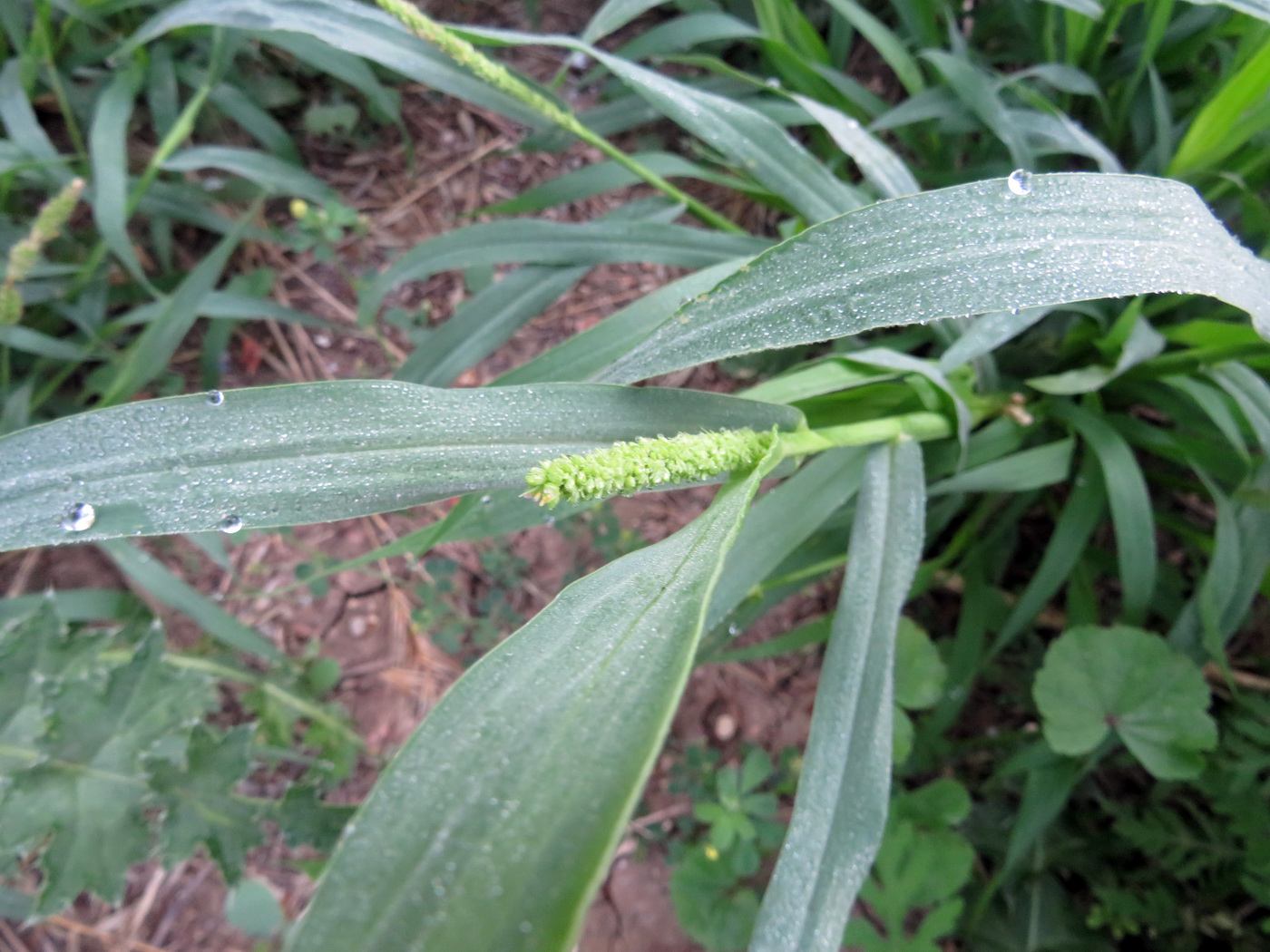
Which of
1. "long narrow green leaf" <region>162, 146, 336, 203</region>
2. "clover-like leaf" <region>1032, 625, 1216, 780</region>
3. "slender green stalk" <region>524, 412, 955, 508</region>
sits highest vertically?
"slender green stalk" <region>524, 412, 955, 508</region>

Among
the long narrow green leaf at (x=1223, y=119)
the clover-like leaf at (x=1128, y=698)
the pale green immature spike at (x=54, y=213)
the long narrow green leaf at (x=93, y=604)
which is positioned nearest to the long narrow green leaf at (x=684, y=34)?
the long narrow green leaf at (x=1223, y=119)

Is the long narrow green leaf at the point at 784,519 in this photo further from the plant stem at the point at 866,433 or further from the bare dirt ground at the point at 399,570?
the bare dirt ground at the point at 399,570

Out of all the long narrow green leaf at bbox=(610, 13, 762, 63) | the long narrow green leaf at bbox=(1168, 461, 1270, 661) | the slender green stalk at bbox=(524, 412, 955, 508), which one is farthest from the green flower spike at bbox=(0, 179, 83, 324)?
the long narrow green leaf at bbox=(1168, 461, 1270, 661)

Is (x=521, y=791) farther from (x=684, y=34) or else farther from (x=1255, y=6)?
(x=684, y=34)

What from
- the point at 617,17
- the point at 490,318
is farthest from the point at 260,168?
the point at 617,17

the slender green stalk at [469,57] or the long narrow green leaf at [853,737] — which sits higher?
the slender green stalk at [469,57]

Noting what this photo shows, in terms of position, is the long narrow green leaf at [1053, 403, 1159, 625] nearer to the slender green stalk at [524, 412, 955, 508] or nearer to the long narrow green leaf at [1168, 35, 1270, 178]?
the long narrow green leaf at [1168, 35, 1270, 178]
